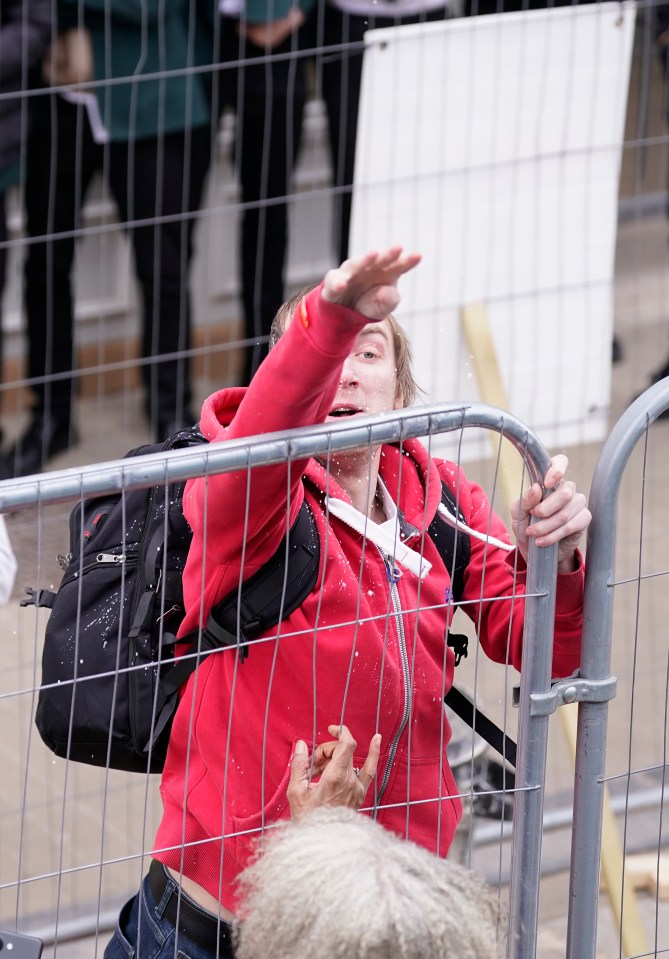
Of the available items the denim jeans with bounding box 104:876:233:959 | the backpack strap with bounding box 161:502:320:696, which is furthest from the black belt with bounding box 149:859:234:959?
the backpack strap with bounding box 161:502:320:696

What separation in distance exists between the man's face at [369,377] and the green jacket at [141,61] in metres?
3.08

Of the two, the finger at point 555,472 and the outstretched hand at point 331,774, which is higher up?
the finger at point 555,472

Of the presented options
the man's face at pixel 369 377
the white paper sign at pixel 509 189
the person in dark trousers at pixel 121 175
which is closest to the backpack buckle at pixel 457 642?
the man's face at pixel 369 377

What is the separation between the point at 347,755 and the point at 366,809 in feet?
0.46

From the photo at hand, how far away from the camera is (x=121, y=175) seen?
17.7 feet

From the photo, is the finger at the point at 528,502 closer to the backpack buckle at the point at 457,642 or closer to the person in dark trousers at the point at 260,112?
the backpack buckle at the point at 457,642

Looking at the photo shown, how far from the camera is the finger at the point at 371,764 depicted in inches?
79.3

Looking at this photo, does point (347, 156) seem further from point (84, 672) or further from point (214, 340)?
point (84, 672)

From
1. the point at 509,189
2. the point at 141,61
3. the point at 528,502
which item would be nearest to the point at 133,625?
the point at 528,502

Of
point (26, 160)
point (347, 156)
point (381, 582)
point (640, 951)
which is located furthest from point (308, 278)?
point (381, 582)

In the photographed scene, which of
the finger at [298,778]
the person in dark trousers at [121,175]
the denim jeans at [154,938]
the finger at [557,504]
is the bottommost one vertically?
the denim jeans at [154,938]

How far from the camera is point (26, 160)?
5273 mm

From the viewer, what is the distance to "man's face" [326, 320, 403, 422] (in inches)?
86.1

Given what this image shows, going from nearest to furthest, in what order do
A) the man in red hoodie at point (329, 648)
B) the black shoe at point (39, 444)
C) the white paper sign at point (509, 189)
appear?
the man in red hoodie at point (329, 648)
the white paper sign at point (509, 189)
the black shoe at point (39, 444)
